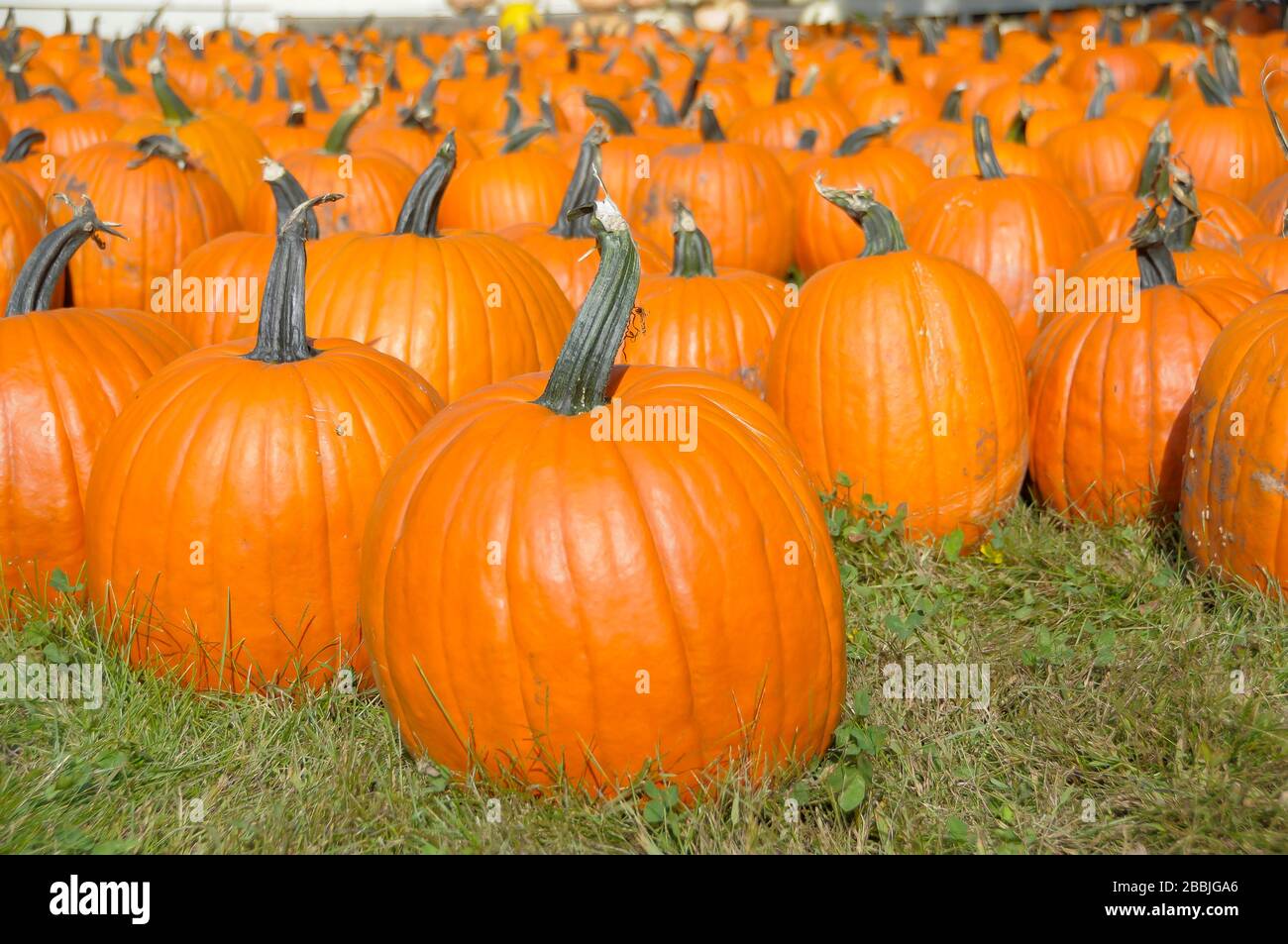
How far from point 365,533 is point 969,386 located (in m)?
2.00

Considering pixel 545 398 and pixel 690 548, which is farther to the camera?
pixel 545 398

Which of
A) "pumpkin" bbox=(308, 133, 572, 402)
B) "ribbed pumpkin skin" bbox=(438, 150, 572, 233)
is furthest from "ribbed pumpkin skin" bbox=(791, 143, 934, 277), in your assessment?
"pumpkin" bbox=(308, 133, 572, 402)

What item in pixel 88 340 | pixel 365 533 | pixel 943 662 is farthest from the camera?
pixel 88 340

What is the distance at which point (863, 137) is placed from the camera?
6.32m

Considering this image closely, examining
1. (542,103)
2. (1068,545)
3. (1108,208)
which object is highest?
(542,103)

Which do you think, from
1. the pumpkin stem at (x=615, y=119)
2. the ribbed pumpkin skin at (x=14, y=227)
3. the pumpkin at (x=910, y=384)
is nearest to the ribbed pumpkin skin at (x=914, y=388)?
the pumpkin at (x=910, y=384)

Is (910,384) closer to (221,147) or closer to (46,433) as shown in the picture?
(46,433)

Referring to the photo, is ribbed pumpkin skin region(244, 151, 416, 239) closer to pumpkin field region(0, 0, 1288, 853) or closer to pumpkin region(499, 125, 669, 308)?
pumpkin field region(0, 0, 1288, 853)

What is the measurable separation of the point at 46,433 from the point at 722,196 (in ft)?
11.8

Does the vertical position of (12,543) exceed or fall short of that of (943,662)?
it exceeds it

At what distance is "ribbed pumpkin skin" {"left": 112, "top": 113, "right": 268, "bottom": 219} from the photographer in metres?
6.56
